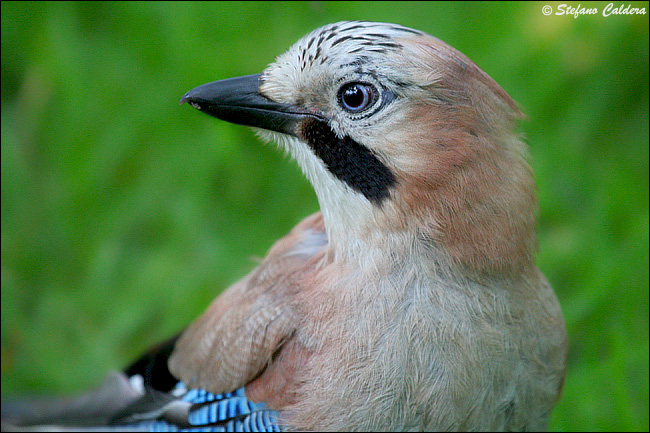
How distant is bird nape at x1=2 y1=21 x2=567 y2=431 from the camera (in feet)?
8.27

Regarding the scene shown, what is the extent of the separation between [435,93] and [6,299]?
3196 mm

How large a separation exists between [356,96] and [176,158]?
273cm

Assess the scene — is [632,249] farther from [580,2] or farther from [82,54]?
[82,54]

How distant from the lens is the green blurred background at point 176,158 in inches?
176

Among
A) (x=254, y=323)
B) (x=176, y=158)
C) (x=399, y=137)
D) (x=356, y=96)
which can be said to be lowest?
(x=254, y=323)

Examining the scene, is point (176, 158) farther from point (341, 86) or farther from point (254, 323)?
point (341, 86)

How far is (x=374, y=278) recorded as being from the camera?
2.69m

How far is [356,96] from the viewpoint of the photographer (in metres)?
2.51

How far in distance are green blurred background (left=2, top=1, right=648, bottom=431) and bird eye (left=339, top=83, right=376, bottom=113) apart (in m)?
2.29

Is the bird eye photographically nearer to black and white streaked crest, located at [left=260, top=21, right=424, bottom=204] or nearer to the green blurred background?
black and white streaked crest, located at [left=260, top=21, right=424, bottom=204]

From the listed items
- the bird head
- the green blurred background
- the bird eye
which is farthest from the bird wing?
the green blurred background

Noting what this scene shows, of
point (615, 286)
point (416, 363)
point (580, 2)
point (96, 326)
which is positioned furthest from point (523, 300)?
point (580, 2)

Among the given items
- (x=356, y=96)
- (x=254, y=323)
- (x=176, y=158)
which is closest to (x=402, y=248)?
(x=356, y=96)

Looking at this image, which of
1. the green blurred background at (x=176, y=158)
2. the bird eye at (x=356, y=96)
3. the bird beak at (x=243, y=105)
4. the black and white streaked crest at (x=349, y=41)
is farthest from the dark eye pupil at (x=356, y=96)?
the green blurred background at (x=176, y=158)
